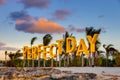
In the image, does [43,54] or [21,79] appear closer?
[21,79]

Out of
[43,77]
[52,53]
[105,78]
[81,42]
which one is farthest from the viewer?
[52,53]

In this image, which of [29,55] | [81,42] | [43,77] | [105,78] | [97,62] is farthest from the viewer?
[29,55]

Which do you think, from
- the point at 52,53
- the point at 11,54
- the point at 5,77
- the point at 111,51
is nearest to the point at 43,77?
the point at 5,77

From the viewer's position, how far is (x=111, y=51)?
34.7m

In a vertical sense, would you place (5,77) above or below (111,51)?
below

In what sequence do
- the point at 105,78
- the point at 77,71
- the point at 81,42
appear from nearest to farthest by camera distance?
the point at 105,78 → the point at 77,71 → the point at 81,42

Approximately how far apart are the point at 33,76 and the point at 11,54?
33.8 m

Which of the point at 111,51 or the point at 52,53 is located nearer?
the point at 52,53

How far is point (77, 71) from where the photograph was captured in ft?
54.3

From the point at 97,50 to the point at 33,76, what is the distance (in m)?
15.0

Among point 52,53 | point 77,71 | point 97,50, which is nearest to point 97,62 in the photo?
point 97,50

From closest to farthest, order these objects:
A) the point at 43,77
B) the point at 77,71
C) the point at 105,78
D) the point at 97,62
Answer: the point at 105,78, the point at 77,71, the point at 43,77, the point at 97,62

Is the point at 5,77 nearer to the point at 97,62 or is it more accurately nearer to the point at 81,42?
the point at 81,42

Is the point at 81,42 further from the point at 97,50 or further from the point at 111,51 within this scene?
the point at 111,51
